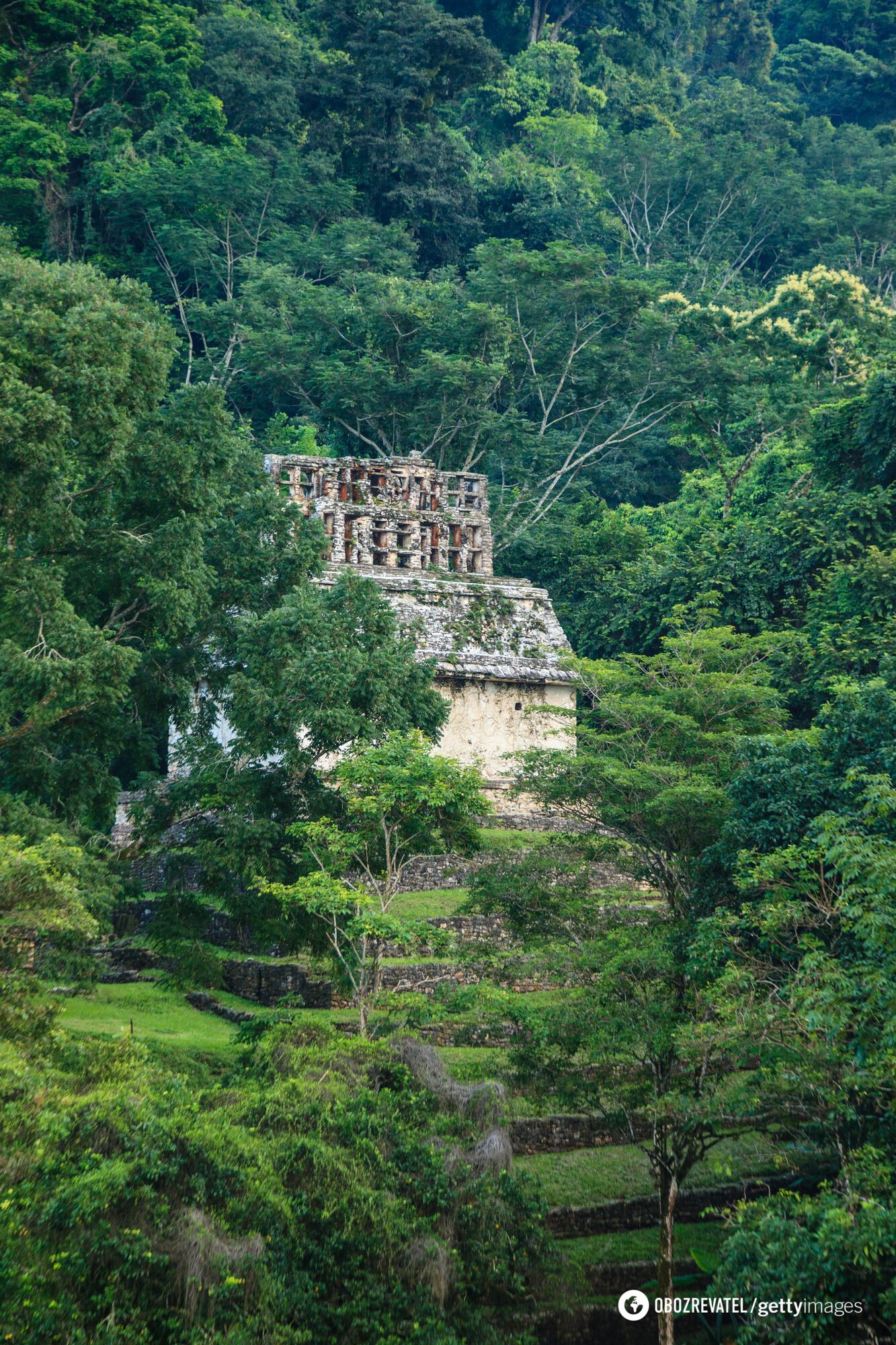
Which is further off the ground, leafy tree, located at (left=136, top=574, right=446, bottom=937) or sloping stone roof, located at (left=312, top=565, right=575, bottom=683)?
sloping stone roof, located at (left=312, top=565, right=575, bottom=683)

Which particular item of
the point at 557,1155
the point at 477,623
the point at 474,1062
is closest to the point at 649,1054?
the point at 557,1155

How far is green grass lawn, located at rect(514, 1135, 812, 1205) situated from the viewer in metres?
15.2

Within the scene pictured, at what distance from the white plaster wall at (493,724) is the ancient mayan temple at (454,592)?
0.06 ft

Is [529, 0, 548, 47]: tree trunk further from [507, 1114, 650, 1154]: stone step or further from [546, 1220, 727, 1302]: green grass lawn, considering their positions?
[546, 1220, 727, 1302]: green grass lawn

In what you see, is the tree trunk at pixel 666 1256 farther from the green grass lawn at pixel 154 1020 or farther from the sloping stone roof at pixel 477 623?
the sloping stone roof at pixel 477 623

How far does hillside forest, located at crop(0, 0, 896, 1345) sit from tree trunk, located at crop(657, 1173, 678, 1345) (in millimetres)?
56

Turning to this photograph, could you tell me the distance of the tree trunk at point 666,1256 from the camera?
1266cm

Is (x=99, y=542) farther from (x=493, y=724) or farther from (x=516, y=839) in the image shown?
(x=493, y=724)

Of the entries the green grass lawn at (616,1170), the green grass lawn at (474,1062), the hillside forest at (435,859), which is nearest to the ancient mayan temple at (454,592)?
the hillside forest at (435,859)

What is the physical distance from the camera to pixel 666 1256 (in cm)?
1322

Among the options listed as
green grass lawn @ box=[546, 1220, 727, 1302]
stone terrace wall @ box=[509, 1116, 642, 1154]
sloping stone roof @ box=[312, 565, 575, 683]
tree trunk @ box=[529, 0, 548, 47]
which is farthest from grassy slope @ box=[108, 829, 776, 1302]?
tree trunk @ box=[529, 0, 548, 47]

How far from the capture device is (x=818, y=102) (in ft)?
211

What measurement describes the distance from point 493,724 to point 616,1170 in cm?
1186

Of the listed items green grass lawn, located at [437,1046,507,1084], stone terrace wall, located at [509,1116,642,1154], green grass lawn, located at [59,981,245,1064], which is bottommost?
stone terrace wall, located at [509,1116,642,1154]
